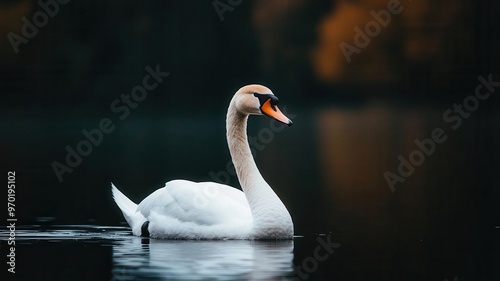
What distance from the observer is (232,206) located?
41.0 feet

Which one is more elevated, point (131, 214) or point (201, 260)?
point (131, 214)

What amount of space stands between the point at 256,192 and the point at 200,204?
1.79 ft

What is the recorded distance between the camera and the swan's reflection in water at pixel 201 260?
10055 millimetres

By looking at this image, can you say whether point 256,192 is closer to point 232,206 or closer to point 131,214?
point 232,206

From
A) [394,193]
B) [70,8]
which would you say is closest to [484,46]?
[70,8]

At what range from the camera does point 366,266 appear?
10.7 metres

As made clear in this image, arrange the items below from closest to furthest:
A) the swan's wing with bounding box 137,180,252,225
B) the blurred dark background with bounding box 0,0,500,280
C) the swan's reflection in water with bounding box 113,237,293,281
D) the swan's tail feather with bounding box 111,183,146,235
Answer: the swan's reflection in water with bounding box 113,237,293,281, the swan's wing with bounding box 137,180,252,225, the swan's tail feather with bounding box 111,183,146,235, the blurred dark background with bounding box 0,0,500,280

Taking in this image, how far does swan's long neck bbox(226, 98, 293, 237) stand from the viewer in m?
12.1

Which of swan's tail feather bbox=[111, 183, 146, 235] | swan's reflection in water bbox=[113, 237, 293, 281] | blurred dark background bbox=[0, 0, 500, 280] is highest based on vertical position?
blurred dark background bbox=[0, 0, 500, 280]

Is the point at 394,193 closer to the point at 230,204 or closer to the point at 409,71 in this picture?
the point at 230,204

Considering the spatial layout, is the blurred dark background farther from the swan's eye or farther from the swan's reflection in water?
the swan's reflection in water

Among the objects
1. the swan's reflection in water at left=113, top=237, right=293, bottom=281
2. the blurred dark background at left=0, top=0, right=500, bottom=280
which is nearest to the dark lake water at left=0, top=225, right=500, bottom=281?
the swan's reflection in water at left=113, top=237, right=293, bottom=281

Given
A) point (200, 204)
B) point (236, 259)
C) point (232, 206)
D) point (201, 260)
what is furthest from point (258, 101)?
point (201, 260)

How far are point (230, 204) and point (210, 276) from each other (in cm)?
260
